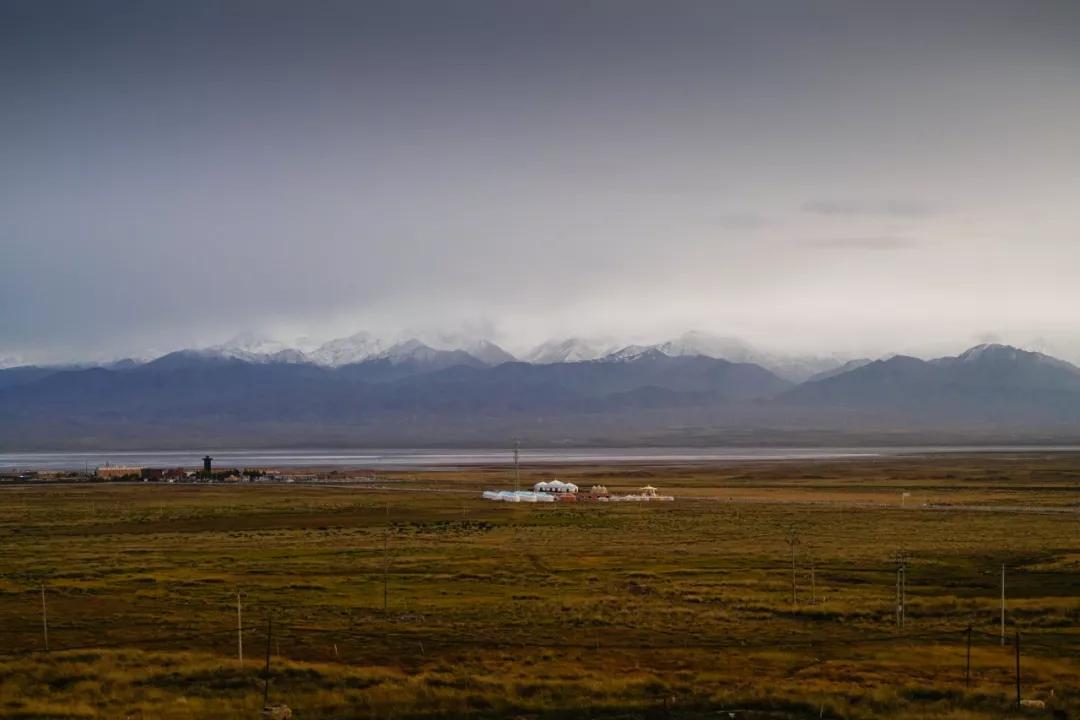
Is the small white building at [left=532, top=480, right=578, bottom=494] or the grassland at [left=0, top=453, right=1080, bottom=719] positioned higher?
the grassland at [left=0, top=453, right=1080, bottom=719]

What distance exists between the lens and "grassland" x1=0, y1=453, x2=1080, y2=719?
20.6m

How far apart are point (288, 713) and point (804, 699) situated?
10186mm

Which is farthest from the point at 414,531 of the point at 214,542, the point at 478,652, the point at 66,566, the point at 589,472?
the point at 589,472

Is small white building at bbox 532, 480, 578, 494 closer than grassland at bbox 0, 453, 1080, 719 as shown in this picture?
No

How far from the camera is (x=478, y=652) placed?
82.6ft

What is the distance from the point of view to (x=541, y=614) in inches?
1197

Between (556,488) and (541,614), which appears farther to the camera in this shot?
(556,488)

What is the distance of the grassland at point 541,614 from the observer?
2059 cm

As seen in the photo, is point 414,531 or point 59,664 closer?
point 59,664

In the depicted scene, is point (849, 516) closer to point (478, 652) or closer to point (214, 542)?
point (214, 542)

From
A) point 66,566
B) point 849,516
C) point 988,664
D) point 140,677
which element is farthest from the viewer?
point 849,516

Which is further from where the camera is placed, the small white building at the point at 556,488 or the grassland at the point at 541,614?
the small white building at the point at 556,488

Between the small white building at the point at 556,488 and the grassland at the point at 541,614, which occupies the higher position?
the grassland at the point at 541,614

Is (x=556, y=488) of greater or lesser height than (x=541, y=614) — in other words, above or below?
below
